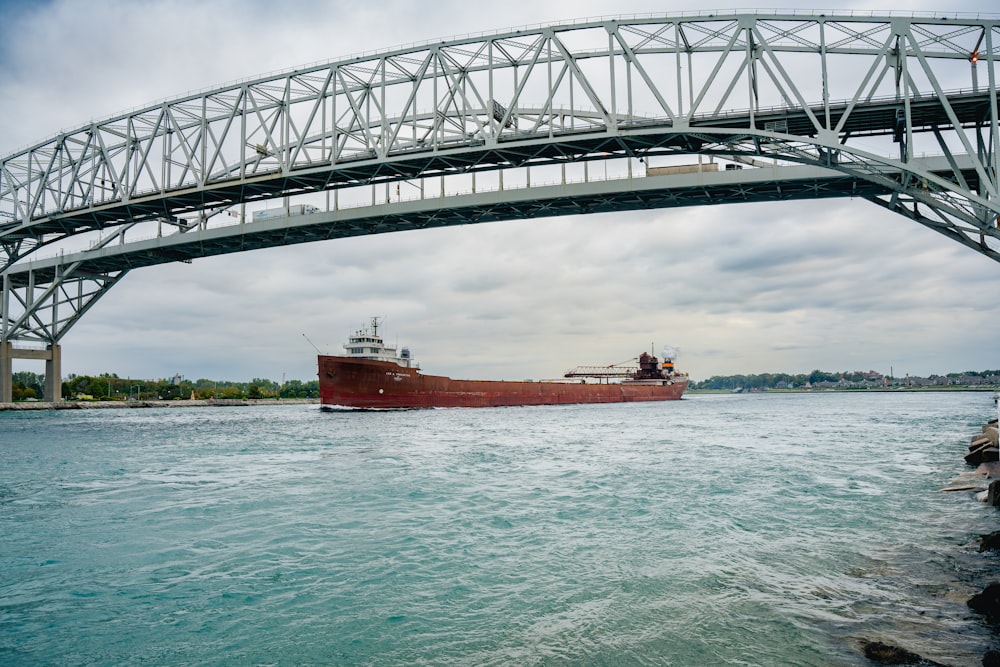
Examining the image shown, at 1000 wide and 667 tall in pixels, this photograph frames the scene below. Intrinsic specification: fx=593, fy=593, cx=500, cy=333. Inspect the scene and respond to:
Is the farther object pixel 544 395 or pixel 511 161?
pixel 544 395

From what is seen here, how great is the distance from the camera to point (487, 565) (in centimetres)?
629

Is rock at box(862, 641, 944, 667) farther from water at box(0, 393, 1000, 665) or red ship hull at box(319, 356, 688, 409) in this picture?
red ship hull at box(319, 356, 688, 409)

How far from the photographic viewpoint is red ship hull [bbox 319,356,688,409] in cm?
3756

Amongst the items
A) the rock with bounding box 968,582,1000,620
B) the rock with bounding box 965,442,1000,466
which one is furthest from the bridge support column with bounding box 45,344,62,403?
the rock with bounding box 968,582,1000,620

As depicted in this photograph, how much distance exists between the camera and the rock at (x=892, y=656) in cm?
366

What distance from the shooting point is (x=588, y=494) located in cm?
A: 1038

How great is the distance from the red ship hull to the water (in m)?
23.8

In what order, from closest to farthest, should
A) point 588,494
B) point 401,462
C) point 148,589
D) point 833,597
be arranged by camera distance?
point 833,597 < point 148,589 < point 588,494 < point 401,462

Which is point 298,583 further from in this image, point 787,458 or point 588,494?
point 787,458

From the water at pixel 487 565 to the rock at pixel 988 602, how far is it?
16cm

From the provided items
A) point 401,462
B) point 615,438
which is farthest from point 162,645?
point 615,438

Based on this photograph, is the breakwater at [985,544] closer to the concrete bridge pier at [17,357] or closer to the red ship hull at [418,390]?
the red ship hull at [418,390]

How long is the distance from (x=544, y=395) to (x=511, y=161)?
111 feet

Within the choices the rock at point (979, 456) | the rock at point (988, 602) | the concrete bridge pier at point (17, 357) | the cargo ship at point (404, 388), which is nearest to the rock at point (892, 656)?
the rock at point (988, 602)
